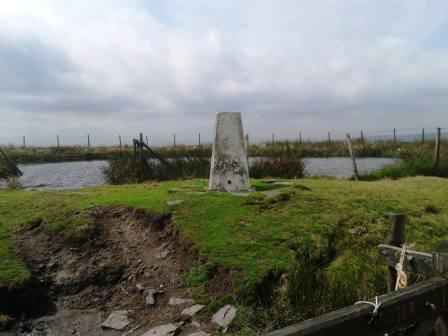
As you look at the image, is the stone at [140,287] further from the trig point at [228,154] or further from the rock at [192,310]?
→ the trig point at [228,154]

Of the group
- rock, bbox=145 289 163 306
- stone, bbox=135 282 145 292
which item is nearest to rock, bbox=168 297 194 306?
rock, bbox=145 289 163 306

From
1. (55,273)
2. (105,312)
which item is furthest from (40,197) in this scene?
(105,312)

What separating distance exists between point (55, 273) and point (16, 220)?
6.60ft

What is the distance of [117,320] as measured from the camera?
17.9 feet

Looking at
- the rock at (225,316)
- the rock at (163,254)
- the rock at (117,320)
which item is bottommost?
the rock at (117,320)

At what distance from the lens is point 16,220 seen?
7953 millimetres

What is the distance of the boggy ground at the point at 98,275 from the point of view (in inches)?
219

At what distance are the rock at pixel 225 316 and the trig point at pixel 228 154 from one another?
4109 millimetres

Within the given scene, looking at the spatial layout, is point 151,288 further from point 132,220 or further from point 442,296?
point 442,296

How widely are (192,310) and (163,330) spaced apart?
0.49m

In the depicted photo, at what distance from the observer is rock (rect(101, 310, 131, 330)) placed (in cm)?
535

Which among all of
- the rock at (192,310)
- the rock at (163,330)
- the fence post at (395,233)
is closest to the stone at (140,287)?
the rock at (192,310)

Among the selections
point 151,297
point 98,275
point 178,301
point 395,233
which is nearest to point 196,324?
point 178,301

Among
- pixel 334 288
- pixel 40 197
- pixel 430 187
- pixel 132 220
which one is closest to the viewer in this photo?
pixel 334 288
